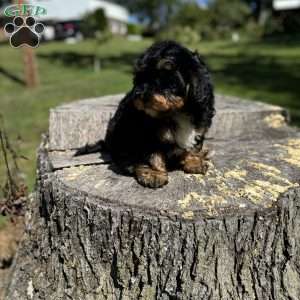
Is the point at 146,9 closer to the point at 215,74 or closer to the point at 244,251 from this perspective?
the point at 215,74

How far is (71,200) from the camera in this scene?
2.60 metres

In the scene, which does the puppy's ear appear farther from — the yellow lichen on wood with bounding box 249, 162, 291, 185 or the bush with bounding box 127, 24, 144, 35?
the bush with bounding box 127, 24, 144, 35

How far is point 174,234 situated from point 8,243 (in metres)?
2.59

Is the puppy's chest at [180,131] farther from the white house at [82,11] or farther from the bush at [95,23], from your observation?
the bush at [95,23]

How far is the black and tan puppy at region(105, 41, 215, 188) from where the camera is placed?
2.30m

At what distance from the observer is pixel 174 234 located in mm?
2375

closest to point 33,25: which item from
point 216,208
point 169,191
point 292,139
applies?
point 169,191

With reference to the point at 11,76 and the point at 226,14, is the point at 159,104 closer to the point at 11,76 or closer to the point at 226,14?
the point at 11,76

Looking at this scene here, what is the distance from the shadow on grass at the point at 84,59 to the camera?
1642cm

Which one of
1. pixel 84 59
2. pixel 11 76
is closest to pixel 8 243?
pixel 11 76

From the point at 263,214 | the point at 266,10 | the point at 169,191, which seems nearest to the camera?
the point at 263,214

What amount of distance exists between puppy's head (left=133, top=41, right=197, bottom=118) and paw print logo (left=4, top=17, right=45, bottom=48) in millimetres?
766

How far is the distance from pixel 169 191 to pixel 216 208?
317mm

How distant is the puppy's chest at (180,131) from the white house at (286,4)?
41.5 m
